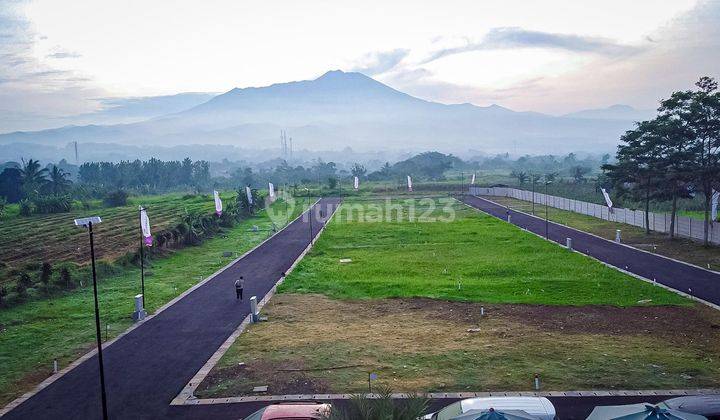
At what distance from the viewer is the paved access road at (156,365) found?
1614 centimetres

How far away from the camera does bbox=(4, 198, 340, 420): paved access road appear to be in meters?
16.1

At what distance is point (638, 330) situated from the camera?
71.1ft

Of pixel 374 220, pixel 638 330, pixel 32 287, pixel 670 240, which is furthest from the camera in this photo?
pixel 374 220

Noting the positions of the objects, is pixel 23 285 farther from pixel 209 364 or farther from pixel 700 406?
pixel 700 406

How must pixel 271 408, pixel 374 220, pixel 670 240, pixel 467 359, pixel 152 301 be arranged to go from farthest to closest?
pixel 374 220
pixel 670 240
pixel 152 301
pixel 467 359
pixel 271 408

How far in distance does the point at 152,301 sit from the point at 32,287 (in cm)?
794

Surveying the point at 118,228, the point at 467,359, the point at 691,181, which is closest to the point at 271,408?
the point at 467,359

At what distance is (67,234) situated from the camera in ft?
190

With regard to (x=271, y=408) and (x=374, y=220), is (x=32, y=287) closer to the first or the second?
(x=271, y=408)

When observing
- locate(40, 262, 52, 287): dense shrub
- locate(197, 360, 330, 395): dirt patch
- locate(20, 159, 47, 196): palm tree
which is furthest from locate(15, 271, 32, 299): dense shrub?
locate(20, 159, 47, 196): palm tree

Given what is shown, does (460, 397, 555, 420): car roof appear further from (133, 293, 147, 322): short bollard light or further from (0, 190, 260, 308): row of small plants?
(0, 190, 260, 308): row of small plants

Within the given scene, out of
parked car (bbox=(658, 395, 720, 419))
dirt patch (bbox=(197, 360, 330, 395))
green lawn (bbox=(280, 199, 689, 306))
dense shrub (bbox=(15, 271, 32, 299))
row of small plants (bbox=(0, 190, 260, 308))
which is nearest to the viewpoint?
parked car (bbox=(658, 395, 720, 419))

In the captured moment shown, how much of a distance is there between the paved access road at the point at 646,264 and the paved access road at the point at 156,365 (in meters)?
22.9

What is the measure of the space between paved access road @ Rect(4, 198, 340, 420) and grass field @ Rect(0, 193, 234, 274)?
57.1 ft
